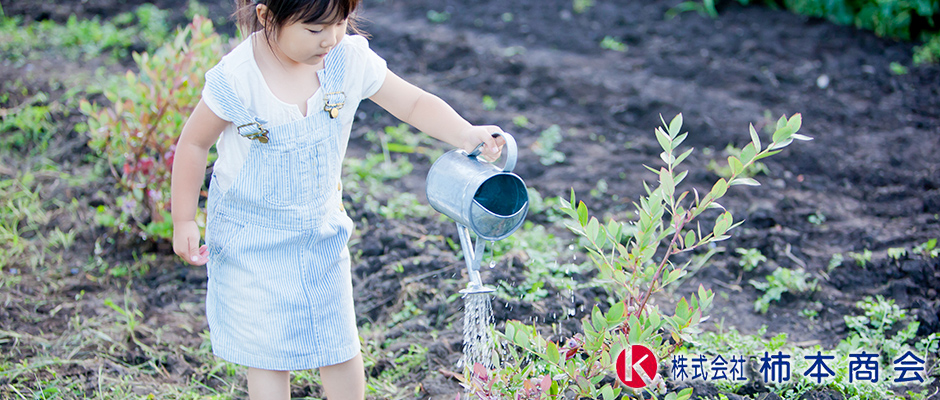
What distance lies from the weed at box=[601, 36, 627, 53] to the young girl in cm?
372

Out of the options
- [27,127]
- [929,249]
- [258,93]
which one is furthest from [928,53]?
[27,127]

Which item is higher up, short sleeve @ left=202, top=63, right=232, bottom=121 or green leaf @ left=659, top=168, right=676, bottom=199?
short sleeve @ left=202, top=63, right=232, bottom=121

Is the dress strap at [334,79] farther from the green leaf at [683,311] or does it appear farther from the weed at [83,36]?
the weed at [83,36]

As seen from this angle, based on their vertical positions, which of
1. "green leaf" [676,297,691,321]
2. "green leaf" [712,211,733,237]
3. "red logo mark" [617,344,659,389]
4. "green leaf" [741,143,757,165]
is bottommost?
"red logo mark" [617,344,659,389]

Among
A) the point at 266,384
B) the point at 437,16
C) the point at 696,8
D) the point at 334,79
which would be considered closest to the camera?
the point at 334,79

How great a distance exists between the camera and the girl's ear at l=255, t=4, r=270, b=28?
1.59 m

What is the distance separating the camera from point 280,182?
1.74 m

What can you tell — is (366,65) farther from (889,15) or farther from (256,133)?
(889,15)

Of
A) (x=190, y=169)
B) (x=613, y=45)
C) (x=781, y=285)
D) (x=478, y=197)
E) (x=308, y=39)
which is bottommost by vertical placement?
(x=781, y=285)

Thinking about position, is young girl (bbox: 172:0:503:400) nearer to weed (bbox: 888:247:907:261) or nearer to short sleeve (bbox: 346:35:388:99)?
short sleeve (bbox: 346:35:388:99)

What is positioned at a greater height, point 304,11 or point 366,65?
point 304,11

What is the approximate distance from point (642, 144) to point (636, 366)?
2549 millimetres

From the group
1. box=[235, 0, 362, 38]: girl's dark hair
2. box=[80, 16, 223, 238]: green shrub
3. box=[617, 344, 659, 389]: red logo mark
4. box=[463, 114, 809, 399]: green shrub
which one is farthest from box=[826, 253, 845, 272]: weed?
box=[80, 16, 223, 238]: green shrub

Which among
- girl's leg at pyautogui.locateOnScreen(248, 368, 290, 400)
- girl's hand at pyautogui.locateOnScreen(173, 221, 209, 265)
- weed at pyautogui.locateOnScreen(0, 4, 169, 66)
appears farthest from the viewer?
weed at pyautogui.locateOnScreen(0, 4, 169, 66)
